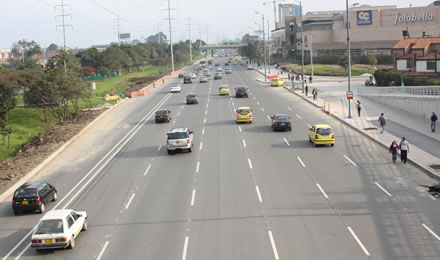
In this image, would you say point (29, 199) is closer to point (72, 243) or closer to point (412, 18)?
point (72, 243)

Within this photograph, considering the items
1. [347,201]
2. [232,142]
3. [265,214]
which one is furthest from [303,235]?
[232,142]

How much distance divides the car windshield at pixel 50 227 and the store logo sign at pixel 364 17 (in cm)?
12604

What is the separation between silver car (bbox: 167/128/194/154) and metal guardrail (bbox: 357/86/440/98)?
72.6 ft

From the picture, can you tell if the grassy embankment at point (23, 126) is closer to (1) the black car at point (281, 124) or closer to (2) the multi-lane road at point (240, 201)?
(2) the multi-lane road at point (240, 201)

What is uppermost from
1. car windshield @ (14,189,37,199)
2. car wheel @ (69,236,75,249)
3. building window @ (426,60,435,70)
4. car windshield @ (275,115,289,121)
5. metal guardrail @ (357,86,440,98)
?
building window @ (426,60,435,70)

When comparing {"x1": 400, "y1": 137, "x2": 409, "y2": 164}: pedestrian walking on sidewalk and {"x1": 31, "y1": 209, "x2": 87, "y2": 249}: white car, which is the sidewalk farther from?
{"x1": 31, "y1": 209, "x2": 87, "y2": 249}: white car

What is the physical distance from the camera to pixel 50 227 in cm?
1686

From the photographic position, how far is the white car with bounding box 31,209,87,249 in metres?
16.5

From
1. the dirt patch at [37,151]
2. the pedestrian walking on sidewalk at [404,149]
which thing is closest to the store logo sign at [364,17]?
the dirt patch at [37,151]

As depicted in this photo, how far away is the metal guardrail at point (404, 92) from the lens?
4447cm

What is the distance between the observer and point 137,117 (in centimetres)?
5038

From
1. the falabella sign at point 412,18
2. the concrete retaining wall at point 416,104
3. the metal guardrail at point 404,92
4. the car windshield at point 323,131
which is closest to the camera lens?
the car windshield at point 323,131

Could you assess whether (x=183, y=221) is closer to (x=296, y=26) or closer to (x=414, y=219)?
(x=414, y=219)

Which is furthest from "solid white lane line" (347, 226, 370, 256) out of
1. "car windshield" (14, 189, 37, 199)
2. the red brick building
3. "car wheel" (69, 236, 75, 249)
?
the red brick building
